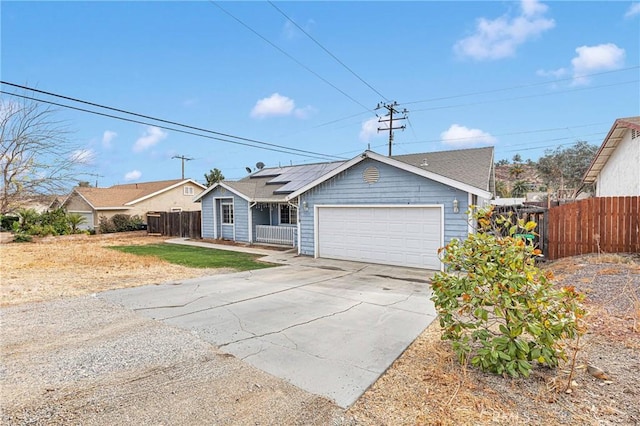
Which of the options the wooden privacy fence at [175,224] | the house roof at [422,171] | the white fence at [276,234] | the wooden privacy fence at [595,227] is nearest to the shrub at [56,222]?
the wooden privacy fence at [175,224]

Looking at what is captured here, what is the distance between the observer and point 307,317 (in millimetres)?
5531

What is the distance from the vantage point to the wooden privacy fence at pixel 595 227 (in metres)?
8.43

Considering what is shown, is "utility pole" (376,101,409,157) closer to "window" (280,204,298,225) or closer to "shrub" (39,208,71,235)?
"window" (280,204,298,225)

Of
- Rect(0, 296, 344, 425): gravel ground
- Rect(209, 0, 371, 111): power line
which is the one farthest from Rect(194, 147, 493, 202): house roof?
Rect(0, 296, 344, 425): gravel ground

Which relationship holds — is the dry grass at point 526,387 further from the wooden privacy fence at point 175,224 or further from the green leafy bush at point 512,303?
the wooden privacy fence at point 175,224

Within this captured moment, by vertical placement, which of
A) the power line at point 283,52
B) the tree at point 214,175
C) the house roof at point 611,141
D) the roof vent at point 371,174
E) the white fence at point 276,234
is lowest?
the white fence at point 276,234

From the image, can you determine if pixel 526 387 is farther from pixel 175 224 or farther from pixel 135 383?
pixel 175 224

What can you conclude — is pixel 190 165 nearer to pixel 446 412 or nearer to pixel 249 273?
pixel 249 273

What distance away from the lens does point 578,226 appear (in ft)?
30.3

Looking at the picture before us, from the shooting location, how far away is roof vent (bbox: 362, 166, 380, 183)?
429 inches

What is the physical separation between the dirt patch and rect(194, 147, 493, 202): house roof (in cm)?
558

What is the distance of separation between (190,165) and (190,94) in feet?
82.8

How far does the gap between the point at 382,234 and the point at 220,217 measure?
10720mm

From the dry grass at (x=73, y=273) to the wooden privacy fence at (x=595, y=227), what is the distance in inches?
393
